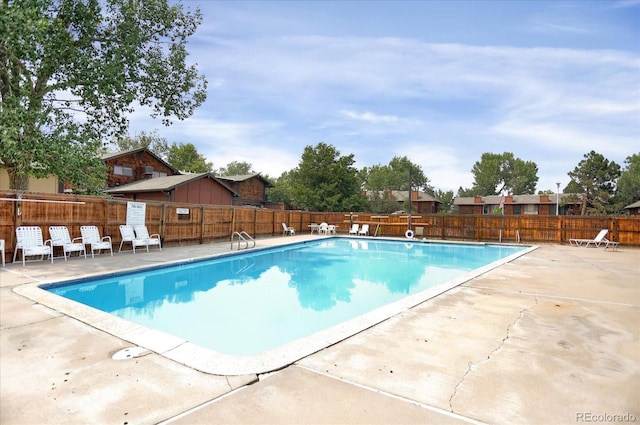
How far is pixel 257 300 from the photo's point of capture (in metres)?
7.14

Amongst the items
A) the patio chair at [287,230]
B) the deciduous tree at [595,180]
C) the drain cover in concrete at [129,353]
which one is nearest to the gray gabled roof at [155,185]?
the patio chair at [287,230]

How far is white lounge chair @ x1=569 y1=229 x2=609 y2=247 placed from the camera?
50.4ft

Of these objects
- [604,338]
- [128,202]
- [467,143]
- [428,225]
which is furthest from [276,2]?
[467,143]

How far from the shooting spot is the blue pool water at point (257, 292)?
17.6ft

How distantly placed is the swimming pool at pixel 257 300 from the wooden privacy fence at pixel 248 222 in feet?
9.33

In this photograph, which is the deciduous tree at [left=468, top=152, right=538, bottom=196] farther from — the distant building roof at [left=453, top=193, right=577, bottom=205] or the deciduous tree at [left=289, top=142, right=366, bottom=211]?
the deciduous tree at [left=289, top=142, right=366, bottom=211]

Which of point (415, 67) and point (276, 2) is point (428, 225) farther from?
point (276, 2)

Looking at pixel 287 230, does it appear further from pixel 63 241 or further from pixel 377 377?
pixel 377 377

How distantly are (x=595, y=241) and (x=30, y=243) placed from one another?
20.3m

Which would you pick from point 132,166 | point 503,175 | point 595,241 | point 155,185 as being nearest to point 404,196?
point 503,175

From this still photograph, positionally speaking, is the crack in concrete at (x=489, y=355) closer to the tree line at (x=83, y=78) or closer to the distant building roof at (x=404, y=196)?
the tree line at (x=83, y=78)

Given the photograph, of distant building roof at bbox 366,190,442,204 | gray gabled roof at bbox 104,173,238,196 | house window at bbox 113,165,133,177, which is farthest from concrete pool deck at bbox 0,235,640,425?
distant building roof at bbox 366,190,442,204

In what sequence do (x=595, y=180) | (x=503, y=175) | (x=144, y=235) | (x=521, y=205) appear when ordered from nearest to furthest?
(x=144, y=235) → (x=595, y=180) → (x=521, y=205) → (x=503, y=175)

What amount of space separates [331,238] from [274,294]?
40.7 ft
